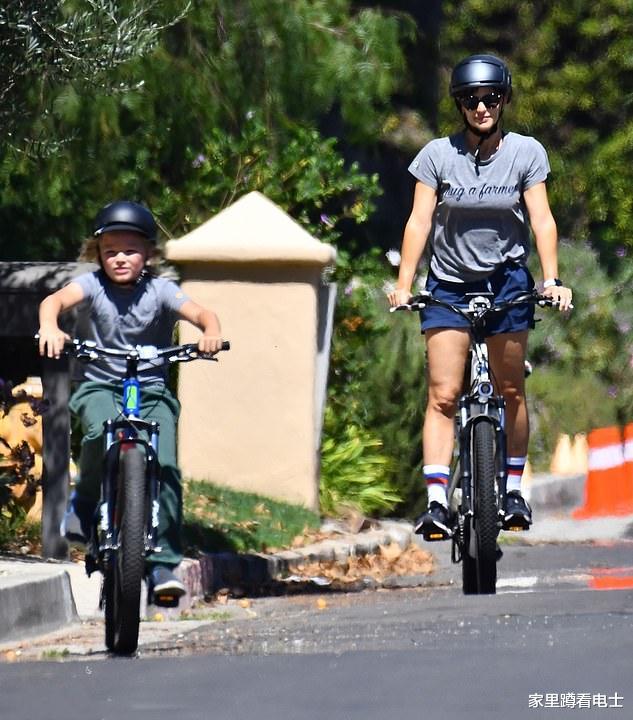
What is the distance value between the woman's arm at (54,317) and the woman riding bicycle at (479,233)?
155 cm

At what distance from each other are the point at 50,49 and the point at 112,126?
17.3 ft

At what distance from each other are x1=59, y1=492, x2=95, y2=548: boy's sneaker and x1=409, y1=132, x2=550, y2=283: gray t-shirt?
1.92 m

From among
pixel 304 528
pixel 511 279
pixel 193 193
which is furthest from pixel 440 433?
pixel 193 193

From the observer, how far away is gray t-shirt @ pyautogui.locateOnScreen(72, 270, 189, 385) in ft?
27.5

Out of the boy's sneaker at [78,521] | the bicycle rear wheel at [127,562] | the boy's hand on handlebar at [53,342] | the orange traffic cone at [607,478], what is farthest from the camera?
the orange traffic cone at [607,478]

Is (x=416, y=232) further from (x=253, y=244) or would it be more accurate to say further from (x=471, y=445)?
(x=253, y=244)

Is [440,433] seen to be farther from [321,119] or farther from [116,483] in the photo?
[321,119]

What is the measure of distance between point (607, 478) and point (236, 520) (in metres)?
5.58

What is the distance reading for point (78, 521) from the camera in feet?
27.5

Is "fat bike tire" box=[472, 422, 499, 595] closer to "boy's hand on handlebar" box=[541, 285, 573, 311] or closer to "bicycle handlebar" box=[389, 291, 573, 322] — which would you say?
"bicycle handlebar" box=[389, 291, 573, 322]

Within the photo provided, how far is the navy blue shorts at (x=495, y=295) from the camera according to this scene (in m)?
9.42

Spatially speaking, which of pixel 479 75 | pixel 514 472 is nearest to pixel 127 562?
pixel 514 472

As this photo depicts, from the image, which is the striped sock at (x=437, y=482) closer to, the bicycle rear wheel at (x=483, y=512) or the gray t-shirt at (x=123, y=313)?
the bicycle rear wheel at (x=483, y=512)

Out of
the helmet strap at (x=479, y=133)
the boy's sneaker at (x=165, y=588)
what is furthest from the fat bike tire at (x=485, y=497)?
the boy's sneaker at (x=165, y=588)
